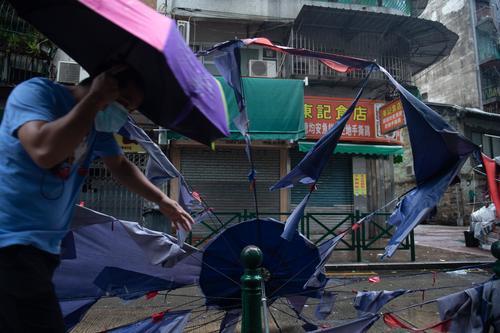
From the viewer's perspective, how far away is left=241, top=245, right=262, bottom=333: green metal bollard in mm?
2340

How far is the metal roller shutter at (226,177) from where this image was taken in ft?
41.2

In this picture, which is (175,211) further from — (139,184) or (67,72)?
(67,72)

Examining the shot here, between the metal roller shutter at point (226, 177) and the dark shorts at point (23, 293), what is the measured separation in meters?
10.9

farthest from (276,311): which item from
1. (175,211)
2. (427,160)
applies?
(175,211)

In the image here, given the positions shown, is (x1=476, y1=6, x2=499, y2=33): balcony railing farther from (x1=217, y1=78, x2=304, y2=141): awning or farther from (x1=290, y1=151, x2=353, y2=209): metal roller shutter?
(x1=217, y1=78, x2=304, y2=141): awning

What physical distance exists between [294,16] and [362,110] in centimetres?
379

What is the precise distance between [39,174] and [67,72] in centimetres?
1106

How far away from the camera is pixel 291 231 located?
9.18 feet

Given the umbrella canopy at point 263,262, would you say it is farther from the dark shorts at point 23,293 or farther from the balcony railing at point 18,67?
the balcony railing at point 18,67

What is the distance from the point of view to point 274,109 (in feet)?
37.5

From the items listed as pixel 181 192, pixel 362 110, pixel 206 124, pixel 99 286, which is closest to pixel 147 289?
pixel 99 286

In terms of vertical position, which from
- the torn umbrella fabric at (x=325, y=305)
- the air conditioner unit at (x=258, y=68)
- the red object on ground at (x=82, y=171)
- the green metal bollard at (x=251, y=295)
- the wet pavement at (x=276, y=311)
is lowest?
the wet pavement at (x=276, y=311)

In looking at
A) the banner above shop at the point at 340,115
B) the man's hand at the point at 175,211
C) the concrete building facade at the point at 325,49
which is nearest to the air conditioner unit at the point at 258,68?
the concrete building facade at the point at 325,49

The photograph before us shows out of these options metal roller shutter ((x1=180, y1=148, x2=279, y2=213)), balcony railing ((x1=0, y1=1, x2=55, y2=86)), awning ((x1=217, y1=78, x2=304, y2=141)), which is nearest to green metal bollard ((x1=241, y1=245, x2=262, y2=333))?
awning ((x1=217, y1=78, x2=304, y2=141))
